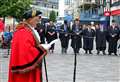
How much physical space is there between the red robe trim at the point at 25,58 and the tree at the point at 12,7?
34.2 m

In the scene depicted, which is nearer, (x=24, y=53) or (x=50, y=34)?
(x=24, y=53)

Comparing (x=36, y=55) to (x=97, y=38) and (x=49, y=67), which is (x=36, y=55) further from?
(x=97, y=38)

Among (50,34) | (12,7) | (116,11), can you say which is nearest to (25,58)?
(50,34)

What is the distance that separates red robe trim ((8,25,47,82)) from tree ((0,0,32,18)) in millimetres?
34179

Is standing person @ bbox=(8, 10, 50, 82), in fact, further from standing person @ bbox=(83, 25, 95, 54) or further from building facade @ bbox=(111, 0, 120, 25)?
building facade @ bbox=(111, 0, 120, 25)

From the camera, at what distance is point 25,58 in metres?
7.69

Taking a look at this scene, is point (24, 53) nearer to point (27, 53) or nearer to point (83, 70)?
point (27, 53)

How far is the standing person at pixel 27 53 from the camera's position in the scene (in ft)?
25.2

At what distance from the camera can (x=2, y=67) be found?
17.7 m

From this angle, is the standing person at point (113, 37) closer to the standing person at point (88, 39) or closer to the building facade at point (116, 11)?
the standing person at point (88, 39)

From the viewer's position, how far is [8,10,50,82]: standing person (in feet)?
25.2

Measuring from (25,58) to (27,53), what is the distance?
89 mm

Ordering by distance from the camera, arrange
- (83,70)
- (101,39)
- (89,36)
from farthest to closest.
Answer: (101,39) < (89,36) < (83,70)

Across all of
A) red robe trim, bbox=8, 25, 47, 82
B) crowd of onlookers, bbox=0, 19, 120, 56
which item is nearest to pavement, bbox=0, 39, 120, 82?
→ crowd of onlookers, bbox=0, 19, 120, 56
